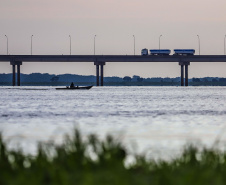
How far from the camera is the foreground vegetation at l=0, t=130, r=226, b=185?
9.38 metres

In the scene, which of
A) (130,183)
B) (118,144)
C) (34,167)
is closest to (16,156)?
(34,167)

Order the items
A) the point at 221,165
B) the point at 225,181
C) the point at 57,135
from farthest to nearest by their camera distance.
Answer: the point at 57,135
the point at 221,165
the point at 225,181

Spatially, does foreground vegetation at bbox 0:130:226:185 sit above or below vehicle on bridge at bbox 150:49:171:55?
below

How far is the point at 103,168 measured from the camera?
37.1 feet

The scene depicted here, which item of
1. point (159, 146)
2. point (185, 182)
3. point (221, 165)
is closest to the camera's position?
point (185, 182)

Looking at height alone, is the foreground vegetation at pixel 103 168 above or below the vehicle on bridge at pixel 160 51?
below

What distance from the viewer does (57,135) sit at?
93.1 feet

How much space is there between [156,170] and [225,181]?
53.7 inches

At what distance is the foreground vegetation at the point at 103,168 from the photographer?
9.38 metres

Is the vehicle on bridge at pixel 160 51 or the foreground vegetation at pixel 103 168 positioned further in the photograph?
the vehicle on bridge at pixel 160 51

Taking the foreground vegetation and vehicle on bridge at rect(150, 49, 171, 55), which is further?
vehicle on bridge at rect(150, 49, 171, 55)

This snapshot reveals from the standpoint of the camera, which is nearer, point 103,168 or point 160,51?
point 103,168

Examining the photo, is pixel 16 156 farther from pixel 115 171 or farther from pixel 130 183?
pixel 130 183

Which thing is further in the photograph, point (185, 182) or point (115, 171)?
point (115, 171)
